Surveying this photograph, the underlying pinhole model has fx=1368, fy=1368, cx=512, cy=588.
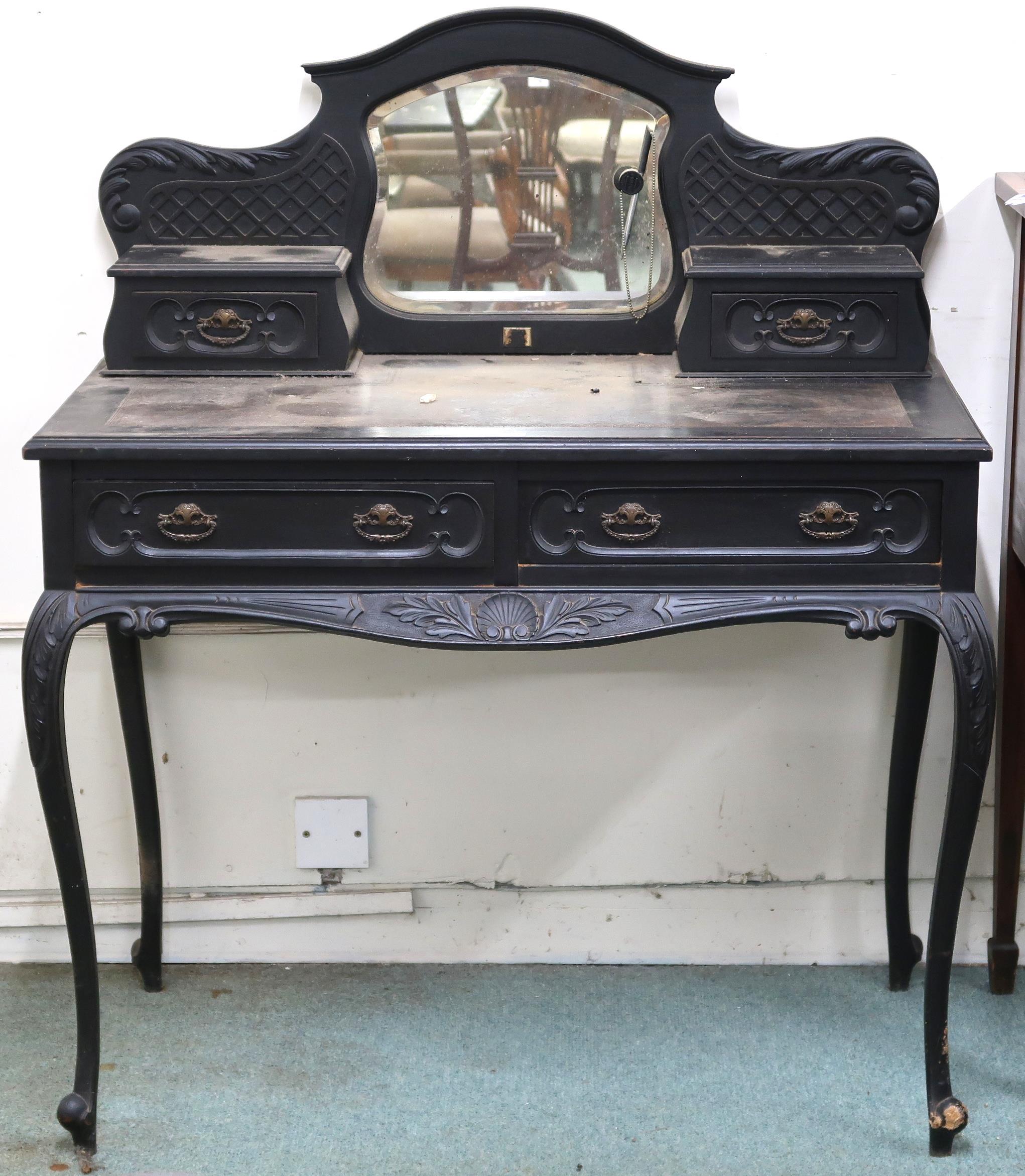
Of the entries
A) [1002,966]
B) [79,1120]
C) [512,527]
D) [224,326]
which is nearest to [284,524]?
[512,527]

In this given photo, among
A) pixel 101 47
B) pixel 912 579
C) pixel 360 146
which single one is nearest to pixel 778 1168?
pixel 912 579

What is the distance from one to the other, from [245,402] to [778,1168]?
128cm

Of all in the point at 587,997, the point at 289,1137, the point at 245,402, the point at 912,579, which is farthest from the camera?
the point at 587,997

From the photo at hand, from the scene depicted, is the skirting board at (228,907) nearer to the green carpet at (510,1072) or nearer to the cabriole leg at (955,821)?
the green carpet at (510,1072)

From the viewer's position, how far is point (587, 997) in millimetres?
2287

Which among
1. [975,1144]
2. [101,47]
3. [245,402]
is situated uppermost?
[101,47]

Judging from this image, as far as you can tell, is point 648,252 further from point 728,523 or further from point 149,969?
point 149,969

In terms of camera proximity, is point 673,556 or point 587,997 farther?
point 587,997

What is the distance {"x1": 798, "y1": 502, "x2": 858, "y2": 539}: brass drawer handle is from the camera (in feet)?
5.59

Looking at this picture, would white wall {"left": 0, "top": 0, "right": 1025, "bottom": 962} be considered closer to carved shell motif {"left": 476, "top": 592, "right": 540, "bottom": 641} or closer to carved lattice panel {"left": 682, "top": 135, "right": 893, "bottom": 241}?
carved lattice panel {"left": 682, "top": 135, "right": 893, "bottom": 241}

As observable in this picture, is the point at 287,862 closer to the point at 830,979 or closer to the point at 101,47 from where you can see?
the point at 830,979

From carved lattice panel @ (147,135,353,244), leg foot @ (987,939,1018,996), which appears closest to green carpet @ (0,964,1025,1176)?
leg foot @ (987,939,1018,996)

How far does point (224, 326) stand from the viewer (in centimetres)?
195

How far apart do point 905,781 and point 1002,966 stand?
1.20 feet
